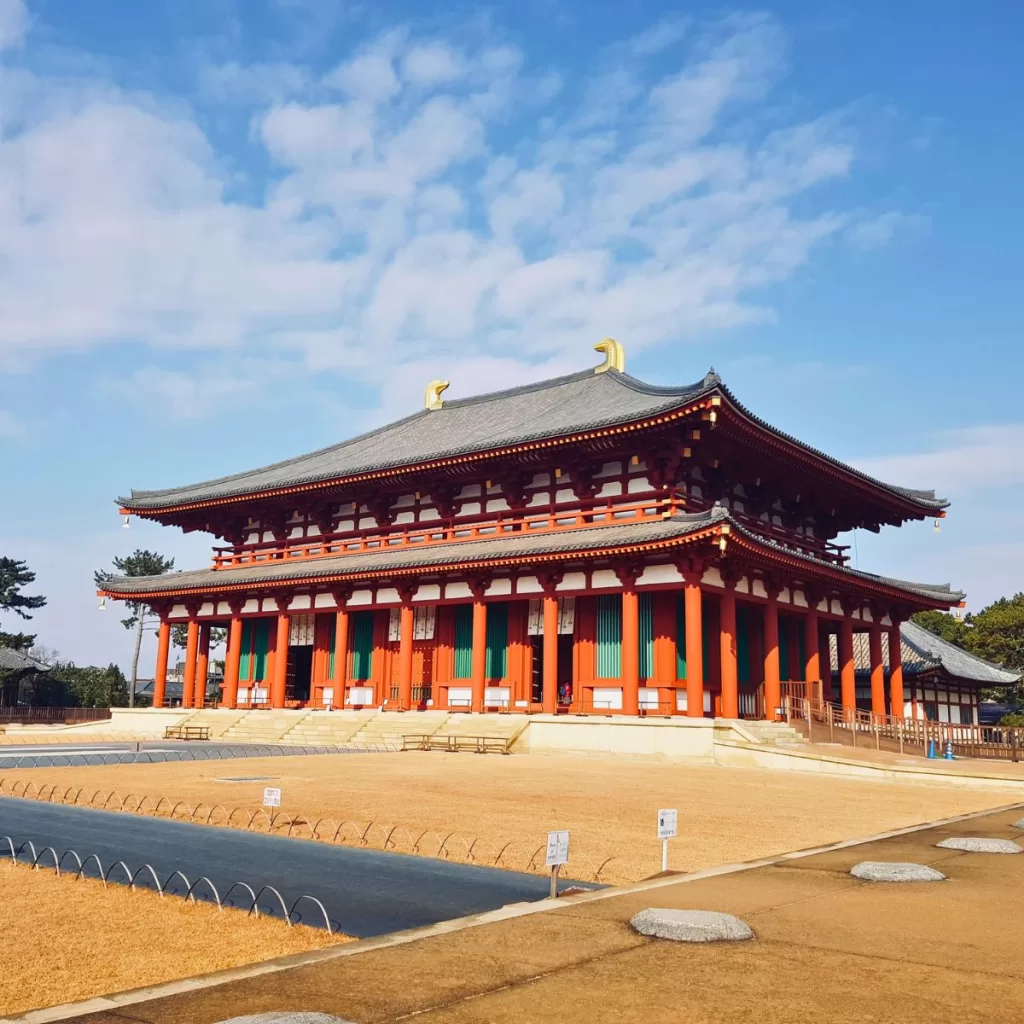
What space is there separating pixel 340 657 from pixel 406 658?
3623mm

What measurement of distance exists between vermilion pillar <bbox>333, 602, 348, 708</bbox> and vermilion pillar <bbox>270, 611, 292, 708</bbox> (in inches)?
92.2

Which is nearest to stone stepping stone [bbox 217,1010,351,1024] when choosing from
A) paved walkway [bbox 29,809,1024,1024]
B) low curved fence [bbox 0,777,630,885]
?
paved walkway [bbox 29,809,1024,1024]

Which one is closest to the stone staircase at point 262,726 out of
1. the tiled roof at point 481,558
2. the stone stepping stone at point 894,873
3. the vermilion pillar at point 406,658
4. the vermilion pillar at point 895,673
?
the vermilion pillar at point 406,658

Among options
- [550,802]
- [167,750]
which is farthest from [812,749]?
[167,750]

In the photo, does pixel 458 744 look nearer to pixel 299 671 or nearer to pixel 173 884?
pixel 299 671

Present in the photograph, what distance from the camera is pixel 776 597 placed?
3170 cm

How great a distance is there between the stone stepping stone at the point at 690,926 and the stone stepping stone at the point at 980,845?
6055 mm

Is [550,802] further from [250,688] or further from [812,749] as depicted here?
[250,688]

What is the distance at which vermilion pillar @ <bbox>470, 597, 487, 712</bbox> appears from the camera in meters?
31.9

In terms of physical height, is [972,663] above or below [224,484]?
below

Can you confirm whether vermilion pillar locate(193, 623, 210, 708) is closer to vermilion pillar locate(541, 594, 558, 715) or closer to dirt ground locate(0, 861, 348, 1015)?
vermilion pillar locate(541, 594, 558, 715)

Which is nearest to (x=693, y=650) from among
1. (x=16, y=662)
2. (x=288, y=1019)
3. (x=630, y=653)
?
(x=630, y=653)

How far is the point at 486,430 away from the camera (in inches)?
1550

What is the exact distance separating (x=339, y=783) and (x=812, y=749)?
14302mm
